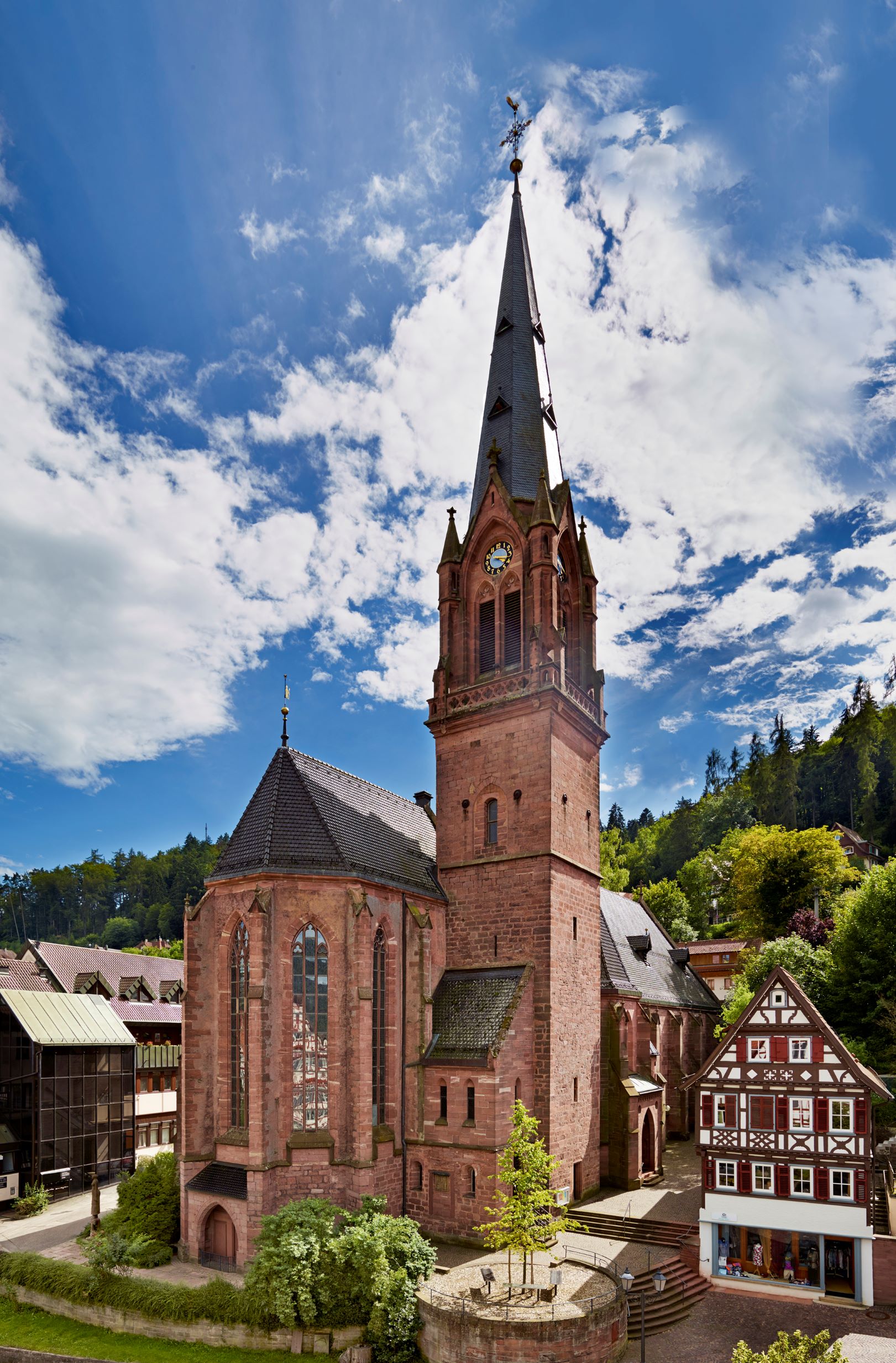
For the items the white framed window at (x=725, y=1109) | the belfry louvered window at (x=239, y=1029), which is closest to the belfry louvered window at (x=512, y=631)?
the belfry louvered window at (x=239, y=1029)

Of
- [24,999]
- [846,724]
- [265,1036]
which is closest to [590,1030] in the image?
[265,1036]

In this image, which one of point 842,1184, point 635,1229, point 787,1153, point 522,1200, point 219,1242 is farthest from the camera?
point 635,1229

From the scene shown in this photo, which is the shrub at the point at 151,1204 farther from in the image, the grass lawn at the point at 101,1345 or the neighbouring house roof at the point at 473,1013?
the neighbouring house roof at the point at 473,1013

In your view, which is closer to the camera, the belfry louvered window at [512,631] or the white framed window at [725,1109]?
the white framed window at [725,1109]

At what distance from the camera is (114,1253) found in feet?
82.0

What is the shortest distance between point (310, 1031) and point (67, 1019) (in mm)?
20195

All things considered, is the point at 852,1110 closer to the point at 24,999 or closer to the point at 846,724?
the point at 24,999

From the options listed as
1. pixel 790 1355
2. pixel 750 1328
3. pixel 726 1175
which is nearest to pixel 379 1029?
pixel 726 1175

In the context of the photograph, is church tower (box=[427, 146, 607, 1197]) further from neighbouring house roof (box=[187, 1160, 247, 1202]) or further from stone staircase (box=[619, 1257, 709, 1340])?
neighbouring house roof (box=[187, 1160, 247, 1202])

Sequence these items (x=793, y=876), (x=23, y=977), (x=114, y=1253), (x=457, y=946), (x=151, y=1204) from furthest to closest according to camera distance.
Result: (x=793, y=876), (x=23, y=977), (x=457, y=946), (x=151, y=1204), (x=114, y=1253)

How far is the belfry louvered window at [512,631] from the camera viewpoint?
3400 cm

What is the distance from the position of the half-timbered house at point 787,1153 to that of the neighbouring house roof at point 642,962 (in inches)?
338

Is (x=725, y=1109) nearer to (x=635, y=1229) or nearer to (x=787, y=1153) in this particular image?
(x=787, y=1153)

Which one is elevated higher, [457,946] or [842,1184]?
[457,946]
